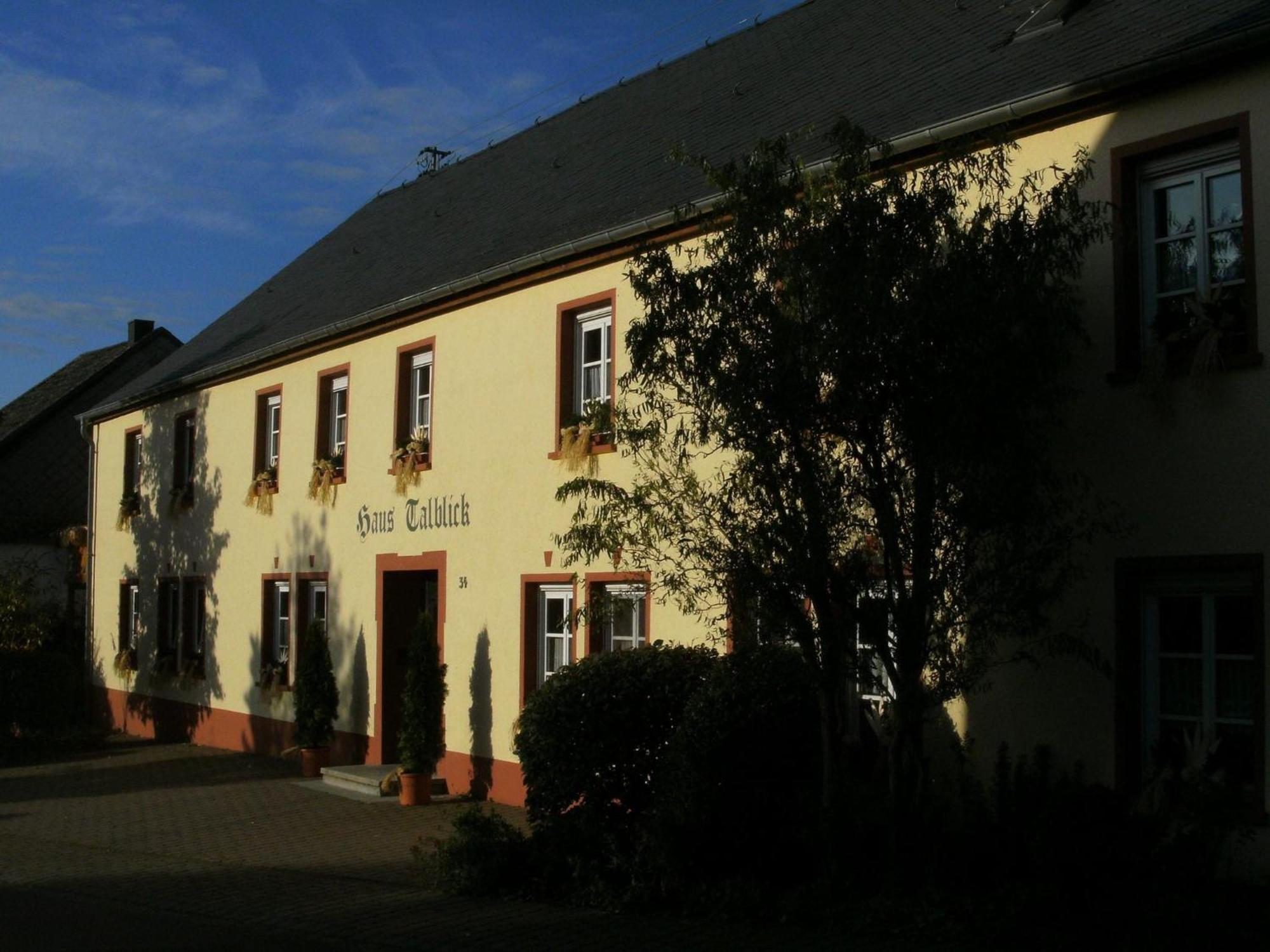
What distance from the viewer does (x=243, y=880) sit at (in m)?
10.8

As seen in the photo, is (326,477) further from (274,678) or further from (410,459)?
(274,678)

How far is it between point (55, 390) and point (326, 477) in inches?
745

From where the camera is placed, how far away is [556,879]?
984 centimetres

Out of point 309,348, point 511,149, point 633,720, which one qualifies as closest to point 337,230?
point 511,149

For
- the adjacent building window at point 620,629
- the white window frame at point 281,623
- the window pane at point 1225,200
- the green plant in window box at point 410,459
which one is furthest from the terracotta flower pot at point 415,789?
the window pane at point 1225,200

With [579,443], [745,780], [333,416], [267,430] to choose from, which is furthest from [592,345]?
[267,430]

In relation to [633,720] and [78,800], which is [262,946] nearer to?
[633,720]

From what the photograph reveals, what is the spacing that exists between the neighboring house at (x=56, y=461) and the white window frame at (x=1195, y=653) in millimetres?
23482

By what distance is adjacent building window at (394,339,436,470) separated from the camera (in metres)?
16.6

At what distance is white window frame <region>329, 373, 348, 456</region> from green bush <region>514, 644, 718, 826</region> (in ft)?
27.1

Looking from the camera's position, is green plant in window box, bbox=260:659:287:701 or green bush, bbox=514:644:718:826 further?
green plant in window box, bbox=260:659:287:701

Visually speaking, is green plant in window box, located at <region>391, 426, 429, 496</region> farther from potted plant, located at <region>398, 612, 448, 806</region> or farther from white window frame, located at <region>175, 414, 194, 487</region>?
white window frame, located at <region>175, 414, 194, 487</region>

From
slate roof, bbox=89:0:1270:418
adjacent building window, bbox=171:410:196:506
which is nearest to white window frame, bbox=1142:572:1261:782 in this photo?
slate roof, bbox=89:0:1270:418

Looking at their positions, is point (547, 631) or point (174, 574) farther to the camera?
point (174, 574)
